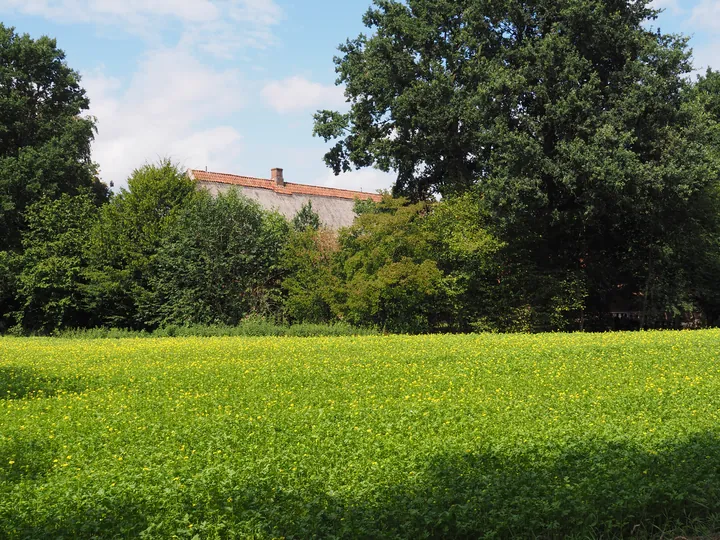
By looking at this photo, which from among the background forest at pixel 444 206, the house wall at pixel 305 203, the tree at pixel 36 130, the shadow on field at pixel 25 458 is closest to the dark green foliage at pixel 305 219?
the background forest at pixel 444 206

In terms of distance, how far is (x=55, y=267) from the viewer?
1508 inches

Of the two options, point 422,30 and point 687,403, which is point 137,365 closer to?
point 687,403

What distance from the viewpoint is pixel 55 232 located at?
131 feet

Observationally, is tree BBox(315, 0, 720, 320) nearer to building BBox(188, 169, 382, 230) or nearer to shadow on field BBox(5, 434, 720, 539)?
building BBox(188, 169, 382, 230)

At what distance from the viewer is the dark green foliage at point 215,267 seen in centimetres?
3678

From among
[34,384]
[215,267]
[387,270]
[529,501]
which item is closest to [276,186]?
[215,267]

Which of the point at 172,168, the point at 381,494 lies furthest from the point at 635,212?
the point at 381,494

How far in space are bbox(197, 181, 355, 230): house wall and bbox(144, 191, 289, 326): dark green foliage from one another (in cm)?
1422

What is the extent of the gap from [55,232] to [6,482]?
3445 cm

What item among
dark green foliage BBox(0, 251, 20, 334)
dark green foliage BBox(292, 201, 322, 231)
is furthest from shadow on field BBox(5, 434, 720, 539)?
dark green foliage BBox(0, 251, 20, 334)

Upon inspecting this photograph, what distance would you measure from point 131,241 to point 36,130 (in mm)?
11178

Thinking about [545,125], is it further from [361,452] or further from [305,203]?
[361,452]

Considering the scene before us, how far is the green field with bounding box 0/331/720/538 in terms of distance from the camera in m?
6.88

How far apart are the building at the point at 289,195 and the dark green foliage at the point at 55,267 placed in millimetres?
11647
